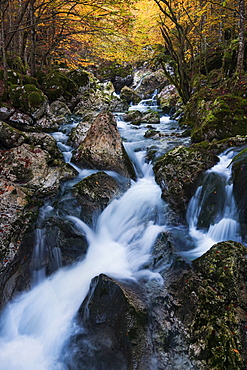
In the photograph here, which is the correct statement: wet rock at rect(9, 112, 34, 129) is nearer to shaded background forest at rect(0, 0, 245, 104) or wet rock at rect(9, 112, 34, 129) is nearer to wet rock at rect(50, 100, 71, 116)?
shaded background forest at rect(0, 0, 245, 104)

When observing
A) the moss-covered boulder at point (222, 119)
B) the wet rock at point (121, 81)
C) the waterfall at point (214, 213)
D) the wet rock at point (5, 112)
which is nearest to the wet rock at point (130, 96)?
the wet rock at point (121, 81)

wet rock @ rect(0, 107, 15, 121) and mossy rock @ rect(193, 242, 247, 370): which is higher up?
wet rock @ rect(0, 107, 15, 121)

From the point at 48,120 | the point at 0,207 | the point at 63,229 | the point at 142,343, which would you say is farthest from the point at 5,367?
the point at 48,120

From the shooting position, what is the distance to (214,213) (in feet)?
17.1

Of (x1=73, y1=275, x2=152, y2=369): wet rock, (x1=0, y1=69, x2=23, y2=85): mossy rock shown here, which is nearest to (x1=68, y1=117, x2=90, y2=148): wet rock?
(x1=0, y1=69, x2=23, y2=85): mossy rock

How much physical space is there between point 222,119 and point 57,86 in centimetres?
1031

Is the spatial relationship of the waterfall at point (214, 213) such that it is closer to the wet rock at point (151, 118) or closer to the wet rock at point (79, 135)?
the wet rock at point (79, 135)

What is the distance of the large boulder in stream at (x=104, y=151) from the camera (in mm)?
7391

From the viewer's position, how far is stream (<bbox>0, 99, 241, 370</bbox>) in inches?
136

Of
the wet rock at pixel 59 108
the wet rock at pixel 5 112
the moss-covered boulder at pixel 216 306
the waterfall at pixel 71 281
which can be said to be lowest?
the waterfall at pixel 71 281

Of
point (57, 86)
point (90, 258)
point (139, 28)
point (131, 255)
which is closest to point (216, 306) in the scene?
point (131, 255)

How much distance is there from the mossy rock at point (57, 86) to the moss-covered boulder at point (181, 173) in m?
10.1

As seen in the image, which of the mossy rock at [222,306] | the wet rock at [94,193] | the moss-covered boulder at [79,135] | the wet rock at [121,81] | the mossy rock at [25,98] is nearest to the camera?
the mossy rock at [222,306]

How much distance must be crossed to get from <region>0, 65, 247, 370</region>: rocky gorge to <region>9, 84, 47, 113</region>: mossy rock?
0.75 m
